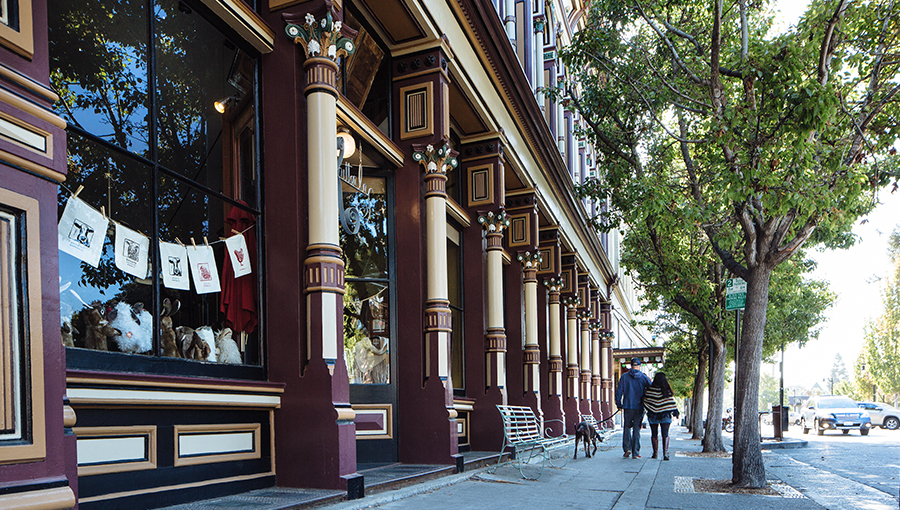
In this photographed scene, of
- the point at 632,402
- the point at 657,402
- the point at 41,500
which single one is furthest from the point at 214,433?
the point at 632,402

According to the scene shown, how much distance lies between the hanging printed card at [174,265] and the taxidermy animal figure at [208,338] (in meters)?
0.40

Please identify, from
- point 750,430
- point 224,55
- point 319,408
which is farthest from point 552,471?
point 224,55

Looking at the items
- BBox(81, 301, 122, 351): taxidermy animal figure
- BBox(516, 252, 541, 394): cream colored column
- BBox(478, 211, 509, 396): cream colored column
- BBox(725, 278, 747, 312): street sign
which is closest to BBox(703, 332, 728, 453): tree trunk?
BBox(516, 252, 541, 394): cream colored column

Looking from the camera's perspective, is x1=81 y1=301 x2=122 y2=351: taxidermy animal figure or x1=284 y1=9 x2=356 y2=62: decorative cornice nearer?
x1=81 y1=301 x2=122 y2=351: taxidermy animal figure

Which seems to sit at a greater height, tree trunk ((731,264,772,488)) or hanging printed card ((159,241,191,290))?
hanging printed card ((159,241,191,290))

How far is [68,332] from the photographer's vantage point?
532 cm

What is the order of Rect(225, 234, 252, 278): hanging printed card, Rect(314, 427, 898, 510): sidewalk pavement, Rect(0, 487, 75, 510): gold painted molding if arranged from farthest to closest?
1. Rect(314, 427, 898, 510): sidewalk pavement
2. Rect(225, 234, 252, 278): hanging printed card
3. Rect(0, 487, 75, 510): gold painted molding

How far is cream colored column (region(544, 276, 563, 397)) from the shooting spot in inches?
714

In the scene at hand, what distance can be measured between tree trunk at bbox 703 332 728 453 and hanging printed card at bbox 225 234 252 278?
41.1 feet

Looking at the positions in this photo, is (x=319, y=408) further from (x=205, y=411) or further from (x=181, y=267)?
(x=181, y=267)

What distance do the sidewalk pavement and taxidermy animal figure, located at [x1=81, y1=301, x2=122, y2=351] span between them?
220cm

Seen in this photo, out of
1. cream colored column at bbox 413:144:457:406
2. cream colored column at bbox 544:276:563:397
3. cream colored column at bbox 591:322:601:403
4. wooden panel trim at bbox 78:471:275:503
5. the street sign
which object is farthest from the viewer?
cream colored column at bbox 591:322:601:403

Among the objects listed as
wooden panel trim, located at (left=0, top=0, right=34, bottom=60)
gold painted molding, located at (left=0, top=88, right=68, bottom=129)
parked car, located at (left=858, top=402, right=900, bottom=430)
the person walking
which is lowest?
parked car, located at (left=858, top=402, right=900, bottom=430)

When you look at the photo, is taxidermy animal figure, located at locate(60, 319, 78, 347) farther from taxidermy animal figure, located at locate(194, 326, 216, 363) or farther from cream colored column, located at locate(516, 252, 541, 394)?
cream colored column, located at locate(516, 252, 541, 394)
